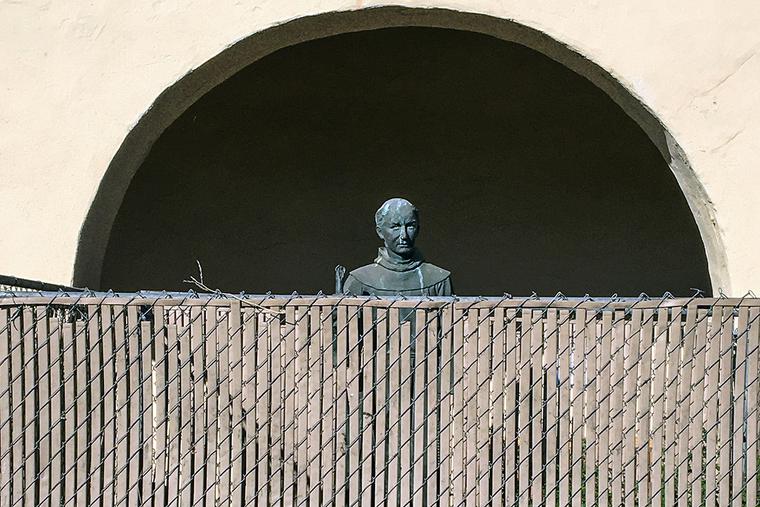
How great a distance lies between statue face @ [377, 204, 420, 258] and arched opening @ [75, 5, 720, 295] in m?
4.16

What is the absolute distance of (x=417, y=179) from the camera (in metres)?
9.10

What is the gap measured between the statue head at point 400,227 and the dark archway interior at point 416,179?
415 cm

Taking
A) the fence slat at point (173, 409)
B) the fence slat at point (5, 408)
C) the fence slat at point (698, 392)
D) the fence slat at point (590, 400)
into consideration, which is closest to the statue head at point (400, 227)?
the fence slat at point (590, 400)

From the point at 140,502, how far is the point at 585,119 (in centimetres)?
617

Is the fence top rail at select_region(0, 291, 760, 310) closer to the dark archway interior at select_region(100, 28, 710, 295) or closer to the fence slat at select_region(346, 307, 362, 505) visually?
the fence slat at select_region(346, 307, 362, 505)

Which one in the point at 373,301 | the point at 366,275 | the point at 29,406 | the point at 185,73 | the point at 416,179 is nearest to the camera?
the point at 373,301

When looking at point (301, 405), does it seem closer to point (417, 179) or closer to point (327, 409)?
point (327, 409)

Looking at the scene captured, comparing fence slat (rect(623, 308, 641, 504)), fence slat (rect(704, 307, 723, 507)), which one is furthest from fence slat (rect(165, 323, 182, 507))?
fence slat (rect(704, 307, 723, 507))

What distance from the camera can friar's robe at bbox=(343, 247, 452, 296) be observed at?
15.5 ft

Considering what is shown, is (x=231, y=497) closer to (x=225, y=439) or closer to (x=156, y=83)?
(x=225, y=439)

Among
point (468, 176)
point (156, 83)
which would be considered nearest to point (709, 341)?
point (156, 83)

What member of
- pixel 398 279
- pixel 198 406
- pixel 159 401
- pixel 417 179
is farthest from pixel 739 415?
pixel 417 179

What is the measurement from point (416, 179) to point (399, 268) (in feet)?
14.2

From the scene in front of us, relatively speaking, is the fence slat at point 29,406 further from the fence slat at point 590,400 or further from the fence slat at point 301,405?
the fence slat at point 590,400
